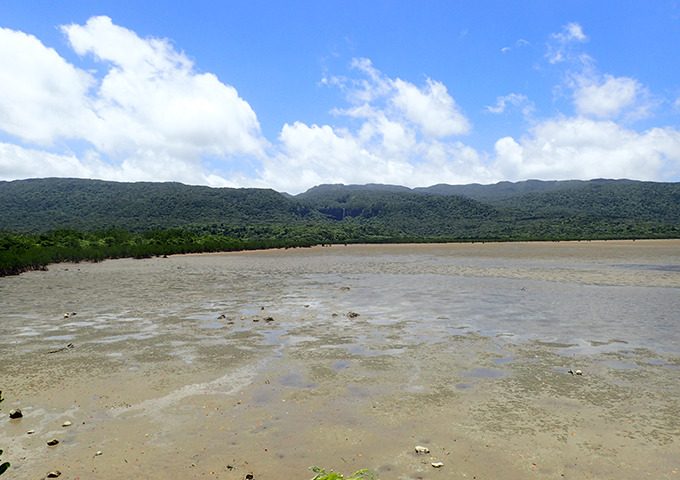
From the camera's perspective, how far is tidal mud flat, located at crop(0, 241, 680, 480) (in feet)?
20.0

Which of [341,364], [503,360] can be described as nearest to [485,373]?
[503,360]

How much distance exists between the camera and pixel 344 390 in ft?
29.3

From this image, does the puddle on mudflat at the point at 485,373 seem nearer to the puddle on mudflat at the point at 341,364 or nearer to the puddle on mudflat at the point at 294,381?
the puddle on mudflat at the point at 341,364

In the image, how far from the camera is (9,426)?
7.15 meters

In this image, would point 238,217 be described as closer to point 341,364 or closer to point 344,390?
point 341,364

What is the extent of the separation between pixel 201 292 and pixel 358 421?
62.8 ft

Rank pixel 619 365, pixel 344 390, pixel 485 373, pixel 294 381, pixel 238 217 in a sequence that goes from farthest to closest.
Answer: pixel 238 217
pixel 619 365
pixel 485 373
pixel 294 381
pixel 344 390

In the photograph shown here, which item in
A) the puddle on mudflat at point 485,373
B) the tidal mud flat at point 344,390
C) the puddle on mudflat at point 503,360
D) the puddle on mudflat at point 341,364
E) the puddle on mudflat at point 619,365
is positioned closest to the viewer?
the tidal mud flat at point 344,390

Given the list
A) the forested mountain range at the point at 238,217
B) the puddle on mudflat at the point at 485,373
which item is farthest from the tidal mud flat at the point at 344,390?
the forested mountain range at the point at 238,217

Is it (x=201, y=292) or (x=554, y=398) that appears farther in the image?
(x=201, y=292)

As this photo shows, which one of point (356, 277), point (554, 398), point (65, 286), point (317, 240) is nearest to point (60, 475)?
point (554, 398)

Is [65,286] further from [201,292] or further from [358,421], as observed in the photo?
[358,421]

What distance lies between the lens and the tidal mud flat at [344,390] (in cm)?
611

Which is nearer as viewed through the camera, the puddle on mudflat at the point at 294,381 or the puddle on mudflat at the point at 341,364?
the puddle on mudflat at the point at 294,381
